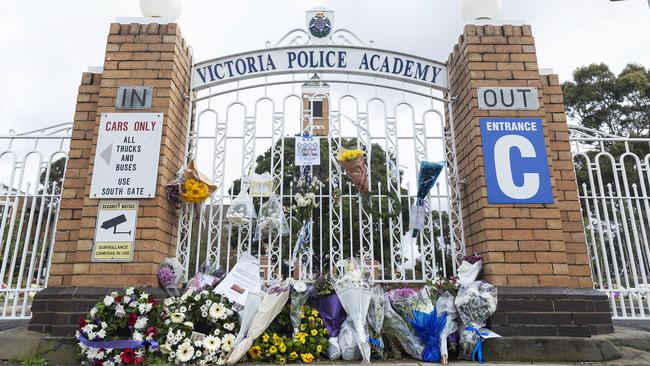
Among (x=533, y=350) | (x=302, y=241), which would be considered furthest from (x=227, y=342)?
(x=533, y=350)

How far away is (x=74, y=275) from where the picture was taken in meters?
3.68

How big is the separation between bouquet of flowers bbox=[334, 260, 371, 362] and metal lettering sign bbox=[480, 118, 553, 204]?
1.47 m

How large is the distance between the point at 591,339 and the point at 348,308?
203 cm

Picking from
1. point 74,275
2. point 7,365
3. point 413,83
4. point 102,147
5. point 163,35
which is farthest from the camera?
point 413,83

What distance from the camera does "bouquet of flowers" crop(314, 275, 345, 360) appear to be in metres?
3.54

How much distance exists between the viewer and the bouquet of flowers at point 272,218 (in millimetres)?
4152

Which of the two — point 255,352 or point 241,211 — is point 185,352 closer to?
point 255,352

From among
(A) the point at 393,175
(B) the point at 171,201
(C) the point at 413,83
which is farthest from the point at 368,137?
(B) the point at 171,201

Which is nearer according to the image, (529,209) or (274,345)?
(274,345)

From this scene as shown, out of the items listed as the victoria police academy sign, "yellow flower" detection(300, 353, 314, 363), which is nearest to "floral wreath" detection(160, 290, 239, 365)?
"yellow flower" detection(300, 353, 314, 363)

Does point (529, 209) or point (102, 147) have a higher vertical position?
point (102, 147)

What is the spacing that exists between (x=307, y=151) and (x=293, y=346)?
199cm

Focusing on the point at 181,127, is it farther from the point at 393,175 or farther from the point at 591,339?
the point at 591,339

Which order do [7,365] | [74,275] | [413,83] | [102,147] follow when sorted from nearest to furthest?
[7,365] < [74,275] < [102,147] < [413,83]
